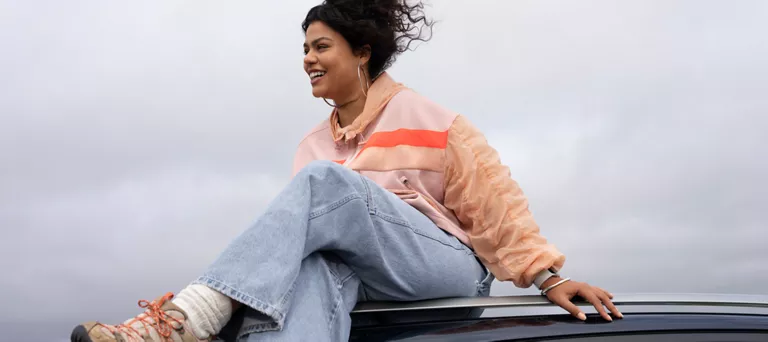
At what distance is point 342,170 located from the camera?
223cm

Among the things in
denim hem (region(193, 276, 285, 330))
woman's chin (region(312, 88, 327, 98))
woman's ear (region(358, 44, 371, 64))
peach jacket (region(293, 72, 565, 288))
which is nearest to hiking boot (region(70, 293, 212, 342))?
denim hem (region(193, 276, 285, 330))

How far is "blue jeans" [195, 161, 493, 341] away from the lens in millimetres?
1974

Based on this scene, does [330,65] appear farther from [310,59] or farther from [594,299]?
[594,299]

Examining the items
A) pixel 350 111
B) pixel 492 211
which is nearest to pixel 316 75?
pixel 350 111

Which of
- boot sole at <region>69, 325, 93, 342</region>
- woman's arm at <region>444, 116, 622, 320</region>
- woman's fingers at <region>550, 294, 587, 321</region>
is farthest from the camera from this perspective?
woman's arm at <region>444, 116, 622, 320</region>

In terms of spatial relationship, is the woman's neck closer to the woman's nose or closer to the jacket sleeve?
the woman's nose

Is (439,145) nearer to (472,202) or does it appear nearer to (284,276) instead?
(472,202)

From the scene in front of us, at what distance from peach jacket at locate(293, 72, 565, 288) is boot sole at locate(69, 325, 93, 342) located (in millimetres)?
1269

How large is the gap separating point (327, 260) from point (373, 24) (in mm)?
1387

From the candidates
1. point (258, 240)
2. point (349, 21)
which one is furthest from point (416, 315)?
point (349, 21)

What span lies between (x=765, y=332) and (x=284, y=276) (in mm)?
1531

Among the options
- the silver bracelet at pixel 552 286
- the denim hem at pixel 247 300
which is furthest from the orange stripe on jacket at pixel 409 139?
the denim hem at pixel 247 300

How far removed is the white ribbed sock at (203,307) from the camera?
6.34 feet

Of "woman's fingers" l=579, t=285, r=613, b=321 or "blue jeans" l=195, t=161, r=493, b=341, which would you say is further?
"woman's fingers" l=579, t=285, r=613, b=321
